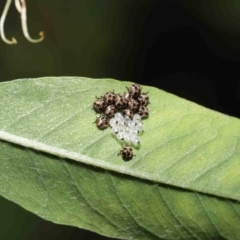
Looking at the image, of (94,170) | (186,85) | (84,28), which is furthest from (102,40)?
(94,170)

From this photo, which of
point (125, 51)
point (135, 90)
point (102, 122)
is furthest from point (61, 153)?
point (125, 51)

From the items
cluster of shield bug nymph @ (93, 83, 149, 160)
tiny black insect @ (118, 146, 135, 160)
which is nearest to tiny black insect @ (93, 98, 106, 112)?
cluster of shield bug nymph @ (93, 83, 149, 160)

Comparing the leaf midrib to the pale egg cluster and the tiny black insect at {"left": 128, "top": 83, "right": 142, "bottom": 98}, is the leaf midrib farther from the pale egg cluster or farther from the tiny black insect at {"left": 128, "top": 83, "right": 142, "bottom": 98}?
the tiny black insect at {"left": 128, "top": 83, "right": 142, "bottom": 98}

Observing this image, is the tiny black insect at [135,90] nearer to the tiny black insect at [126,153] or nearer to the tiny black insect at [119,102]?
the tiny black insect at [119,102]

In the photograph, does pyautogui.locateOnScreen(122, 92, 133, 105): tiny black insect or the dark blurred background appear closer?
pyautogui.locateOnScreen(122, 92, 133, 105): tiny black insect

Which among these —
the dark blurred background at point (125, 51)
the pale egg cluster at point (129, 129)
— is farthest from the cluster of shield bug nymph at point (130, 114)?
the dark blurred background at point (125, 51)

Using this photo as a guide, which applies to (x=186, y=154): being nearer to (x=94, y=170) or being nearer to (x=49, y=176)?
(x=94, y=170)
